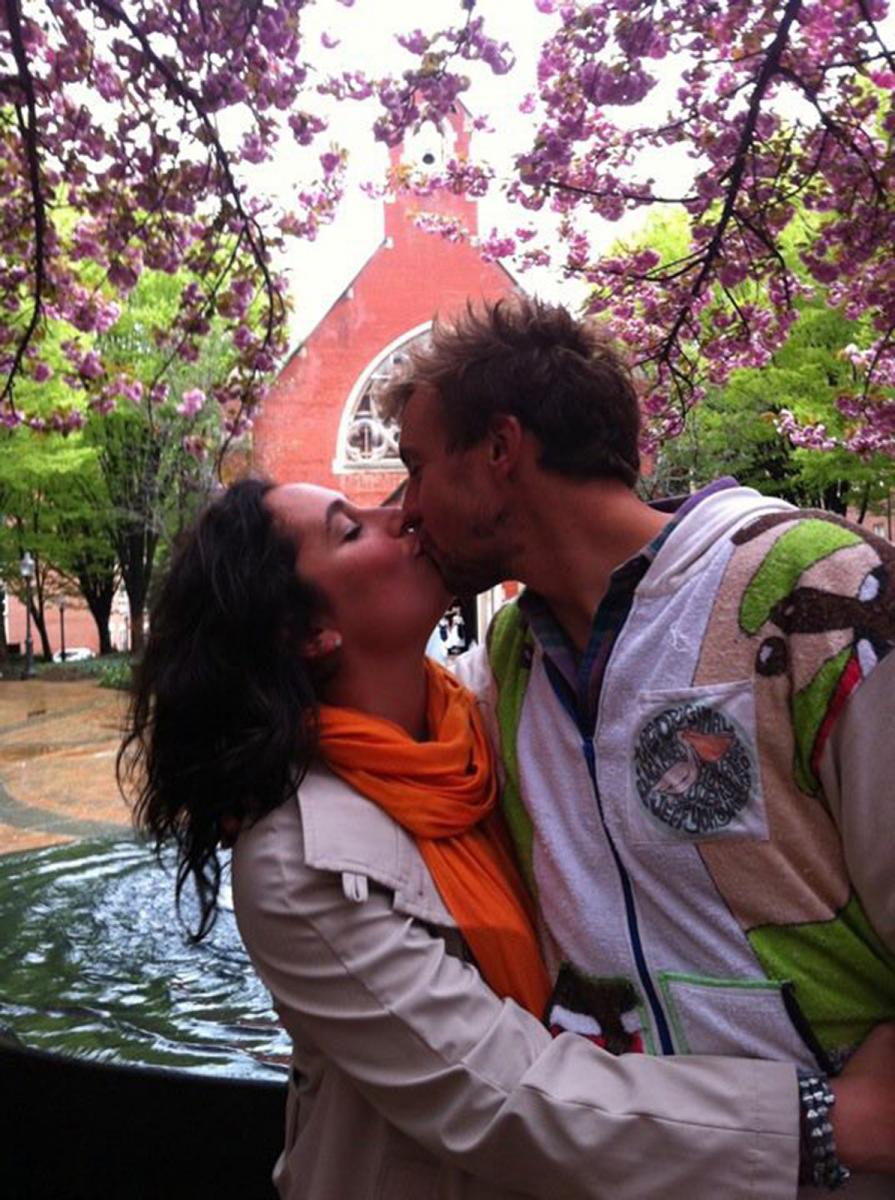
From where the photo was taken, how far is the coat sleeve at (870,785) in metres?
1.32

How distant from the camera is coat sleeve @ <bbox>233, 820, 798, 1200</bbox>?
55.7 inches

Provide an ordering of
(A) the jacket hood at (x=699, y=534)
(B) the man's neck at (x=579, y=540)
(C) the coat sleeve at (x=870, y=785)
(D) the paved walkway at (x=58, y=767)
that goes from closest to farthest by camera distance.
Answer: (C) the coat sleeve at (x=870, y=785), (A) the jacket hood at (x=699, y=534), (B) the man's neck at (x=579, y=540), (D) the paved walkway at (x=58, y=767)

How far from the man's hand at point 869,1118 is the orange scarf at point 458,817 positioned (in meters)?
0.44

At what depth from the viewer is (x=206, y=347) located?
23422mm

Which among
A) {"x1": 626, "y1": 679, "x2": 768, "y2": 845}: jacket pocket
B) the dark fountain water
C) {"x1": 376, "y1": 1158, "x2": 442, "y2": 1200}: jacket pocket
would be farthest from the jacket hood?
the dark fountain water

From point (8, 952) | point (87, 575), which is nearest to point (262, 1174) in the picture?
point (8, 952)

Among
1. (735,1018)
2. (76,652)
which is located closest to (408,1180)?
(735,1018)

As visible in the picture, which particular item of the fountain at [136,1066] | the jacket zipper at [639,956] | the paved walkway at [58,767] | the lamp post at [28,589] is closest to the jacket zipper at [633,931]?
the jacket zipper at [639,956]

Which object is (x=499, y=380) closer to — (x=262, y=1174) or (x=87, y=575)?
(x=262, y=1174)

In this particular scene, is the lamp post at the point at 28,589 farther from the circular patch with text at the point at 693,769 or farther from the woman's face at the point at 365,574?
the circular patch with text at the point at 693,769

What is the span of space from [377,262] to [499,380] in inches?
1205

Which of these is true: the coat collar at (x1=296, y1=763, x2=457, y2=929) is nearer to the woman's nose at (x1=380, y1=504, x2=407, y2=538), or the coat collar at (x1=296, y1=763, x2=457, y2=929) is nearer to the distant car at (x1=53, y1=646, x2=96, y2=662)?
the woman's nose at (x1=380, y1=504, x2=407, y2=538)

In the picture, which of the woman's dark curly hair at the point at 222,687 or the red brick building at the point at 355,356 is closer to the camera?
the woman's dark curly hair at the point at 222,687

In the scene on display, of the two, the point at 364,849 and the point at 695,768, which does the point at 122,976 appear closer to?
the point at 364,849
